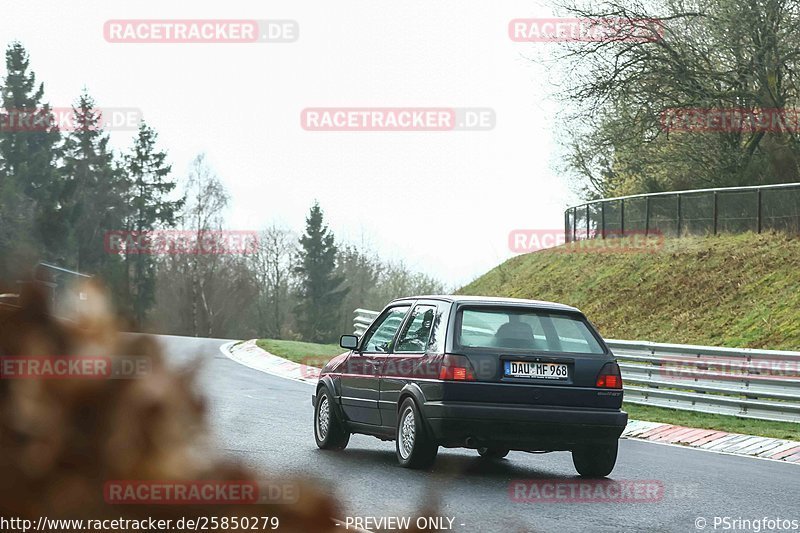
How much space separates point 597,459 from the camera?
36.1 feet

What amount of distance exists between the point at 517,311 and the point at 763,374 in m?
7.21

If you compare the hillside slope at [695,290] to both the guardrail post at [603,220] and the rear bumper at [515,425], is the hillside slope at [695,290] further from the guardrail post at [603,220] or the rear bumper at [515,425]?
the rear bumper at [515,425]

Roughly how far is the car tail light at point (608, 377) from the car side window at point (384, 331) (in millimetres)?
2150

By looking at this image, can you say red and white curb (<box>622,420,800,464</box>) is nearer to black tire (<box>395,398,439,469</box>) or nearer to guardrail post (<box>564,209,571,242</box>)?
black tire (<box>395,398,439,469</box>)

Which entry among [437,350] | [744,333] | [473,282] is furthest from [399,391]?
[473,282]

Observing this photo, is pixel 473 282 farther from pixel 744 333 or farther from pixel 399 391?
pixel 399 391

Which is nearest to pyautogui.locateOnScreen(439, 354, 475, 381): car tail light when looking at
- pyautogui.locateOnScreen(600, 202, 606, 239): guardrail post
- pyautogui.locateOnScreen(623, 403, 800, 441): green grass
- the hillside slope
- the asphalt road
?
the asphalt road

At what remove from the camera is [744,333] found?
89.7ft

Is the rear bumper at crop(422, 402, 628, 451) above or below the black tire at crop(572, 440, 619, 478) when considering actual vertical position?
above

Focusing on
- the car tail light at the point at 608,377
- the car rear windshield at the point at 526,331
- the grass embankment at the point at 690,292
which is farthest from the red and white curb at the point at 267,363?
the car tail light at the point at 608,377

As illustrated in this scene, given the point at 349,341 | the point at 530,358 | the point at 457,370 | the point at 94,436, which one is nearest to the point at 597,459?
the point at 530,358

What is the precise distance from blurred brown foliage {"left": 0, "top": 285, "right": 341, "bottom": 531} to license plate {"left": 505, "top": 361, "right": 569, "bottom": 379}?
794 centimetres

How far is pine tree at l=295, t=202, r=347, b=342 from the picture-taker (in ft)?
306

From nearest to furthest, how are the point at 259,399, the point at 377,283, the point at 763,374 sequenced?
the point at 763,374, the point at 259,399, the point at 377,283
